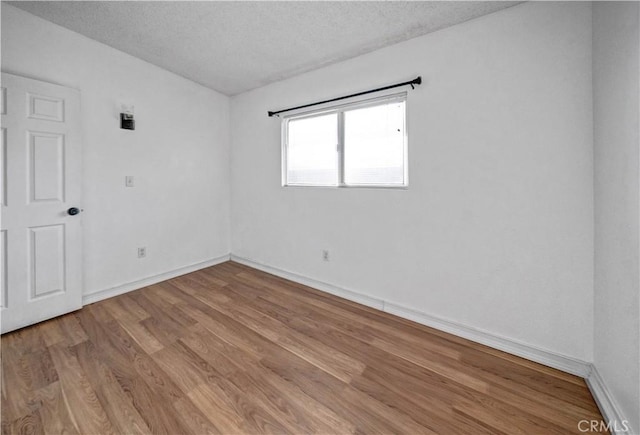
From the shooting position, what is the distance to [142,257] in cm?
299

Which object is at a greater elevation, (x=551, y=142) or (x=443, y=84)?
(x=443, y=84)

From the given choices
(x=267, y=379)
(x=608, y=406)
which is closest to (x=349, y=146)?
(x=267, y=379)

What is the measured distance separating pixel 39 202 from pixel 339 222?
8.52 ft

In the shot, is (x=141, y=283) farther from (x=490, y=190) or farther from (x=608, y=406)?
(x=608, y=406)

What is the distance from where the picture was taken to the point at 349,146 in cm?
272

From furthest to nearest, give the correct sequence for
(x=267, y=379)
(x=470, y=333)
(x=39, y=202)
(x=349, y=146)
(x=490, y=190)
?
(x=349, y=146) < (x=39, y=202) < (x=470, y=333) < (x=490, y=190) < (x=267, y=379)

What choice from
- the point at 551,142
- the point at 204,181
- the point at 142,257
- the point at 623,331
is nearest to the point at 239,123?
the point at 204,181

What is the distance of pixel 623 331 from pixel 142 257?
154 inches

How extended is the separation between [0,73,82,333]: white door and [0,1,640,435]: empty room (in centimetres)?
1

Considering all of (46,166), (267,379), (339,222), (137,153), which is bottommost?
(267,379)

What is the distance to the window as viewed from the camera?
242cm

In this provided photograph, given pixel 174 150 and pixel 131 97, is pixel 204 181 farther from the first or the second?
pixel 131 97

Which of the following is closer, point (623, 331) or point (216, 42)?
point (623, 331)

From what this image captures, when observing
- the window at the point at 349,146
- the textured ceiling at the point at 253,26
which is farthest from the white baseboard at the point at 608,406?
the textured ceiling at the point at 253,26
